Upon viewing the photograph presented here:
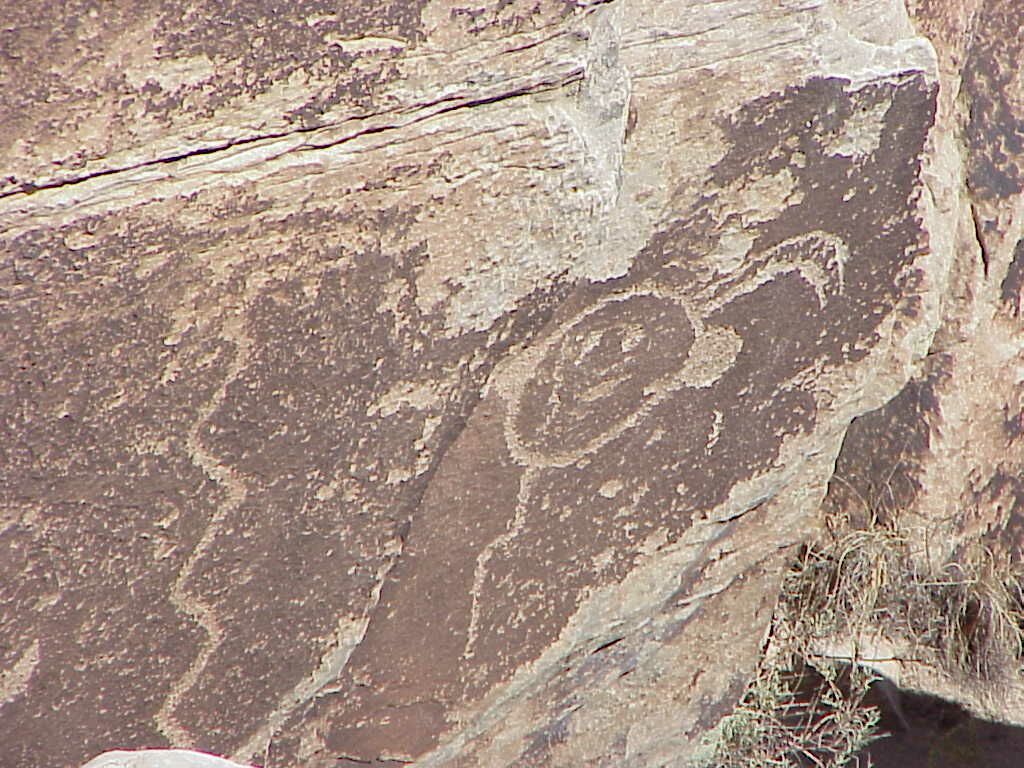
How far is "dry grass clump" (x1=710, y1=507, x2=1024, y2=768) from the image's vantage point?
67.2 inches

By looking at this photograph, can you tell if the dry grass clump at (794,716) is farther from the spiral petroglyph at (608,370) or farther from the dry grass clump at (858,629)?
the spiral petroglyph at (608,370)

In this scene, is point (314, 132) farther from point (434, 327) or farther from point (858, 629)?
point (858, 629)

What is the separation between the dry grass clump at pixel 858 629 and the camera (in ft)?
5.60

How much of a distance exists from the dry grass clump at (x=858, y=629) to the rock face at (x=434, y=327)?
209mm

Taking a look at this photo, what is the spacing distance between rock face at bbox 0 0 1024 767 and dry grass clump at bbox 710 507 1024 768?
209 mm

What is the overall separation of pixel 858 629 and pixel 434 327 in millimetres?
954

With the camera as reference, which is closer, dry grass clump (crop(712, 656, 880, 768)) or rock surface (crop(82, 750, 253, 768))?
rock surface (crop(82, 750, 253, 768))

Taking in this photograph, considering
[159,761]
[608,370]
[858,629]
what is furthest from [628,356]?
[858,629]

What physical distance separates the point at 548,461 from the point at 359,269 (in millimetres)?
329

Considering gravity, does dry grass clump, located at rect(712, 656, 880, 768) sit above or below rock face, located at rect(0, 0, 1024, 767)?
below

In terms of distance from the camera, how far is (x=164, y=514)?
1058 mm

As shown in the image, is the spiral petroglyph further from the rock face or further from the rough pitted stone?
the rough pitted stone

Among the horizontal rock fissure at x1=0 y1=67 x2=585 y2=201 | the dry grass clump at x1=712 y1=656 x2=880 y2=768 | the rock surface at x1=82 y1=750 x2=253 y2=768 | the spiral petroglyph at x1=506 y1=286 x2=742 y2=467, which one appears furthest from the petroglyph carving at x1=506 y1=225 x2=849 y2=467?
the dry grass clump at x1=712 y1=656 x2=880 y2=768

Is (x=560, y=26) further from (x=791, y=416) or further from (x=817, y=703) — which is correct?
(x=817, y=703)
